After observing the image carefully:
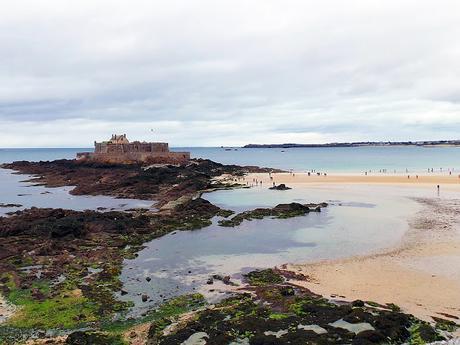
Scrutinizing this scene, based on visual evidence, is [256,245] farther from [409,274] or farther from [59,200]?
[59,200]

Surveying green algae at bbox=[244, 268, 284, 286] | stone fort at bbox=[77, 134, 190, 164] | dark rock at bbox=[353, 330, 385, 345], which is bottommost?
green algae at bbox=[244, 268, 284, 286]

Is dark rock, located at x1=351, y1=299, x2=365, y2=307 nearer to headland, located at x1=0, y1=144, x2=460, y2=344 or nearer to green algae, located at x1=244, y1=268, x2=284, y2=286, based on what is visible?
headland, located at x1=0, y1=144, x2=460, y2=344

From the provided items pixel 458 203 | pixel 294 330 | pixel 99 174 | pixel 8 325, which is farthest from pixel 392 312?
pixel 99 174

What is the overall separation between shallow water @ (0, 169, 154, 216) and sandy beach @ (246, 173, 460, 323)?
2369cm

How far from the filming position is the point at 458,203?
41031 millimetres

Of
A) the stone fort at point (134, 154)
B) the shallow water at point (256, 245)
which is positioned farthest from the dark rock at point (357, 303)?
the stone fort at point (134, 154)

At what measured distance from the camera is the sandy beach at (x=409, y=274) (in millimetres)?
16516

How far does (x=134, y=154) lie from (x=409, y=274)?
207ft

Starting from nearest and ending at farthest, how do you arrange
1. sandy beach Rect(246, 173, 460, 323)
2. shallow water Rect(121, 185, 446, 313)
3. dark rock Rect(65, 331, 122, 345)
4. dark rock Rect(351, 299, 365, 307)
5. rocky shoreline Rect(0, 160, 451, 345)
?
dark rock Rect(65, 331, 122, 345)
rocky shoreline Rect(0, 160, 451, 345)
dark rock Rect(351, 299, 365, 307)
sandy beach Rect(246, 173, 460, 323)
shallow water Rect(121, 185, 446, 313)

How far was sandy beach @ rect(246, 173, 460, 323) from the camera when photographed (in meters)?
16.5

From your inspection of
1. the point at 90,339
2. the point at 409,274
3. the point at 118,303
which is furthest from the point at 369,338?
the point at 118,303

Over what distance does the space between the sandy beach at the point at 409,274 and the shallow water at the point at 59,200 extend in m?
23.7

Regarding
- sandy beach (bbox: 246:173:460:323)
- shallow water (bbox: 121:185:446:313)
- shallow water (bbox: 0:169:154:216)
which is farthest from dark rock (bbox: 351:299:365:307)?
shallow water (bbox: 0:169:154:216)

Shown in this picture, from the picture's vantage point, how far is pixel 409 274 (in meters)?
20.0
